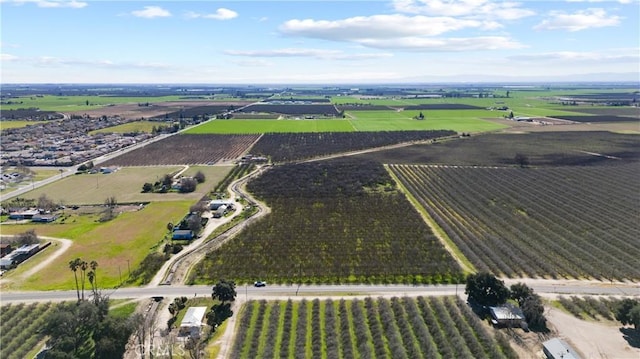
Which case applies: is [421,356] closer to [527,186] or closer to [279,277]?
[279,277]

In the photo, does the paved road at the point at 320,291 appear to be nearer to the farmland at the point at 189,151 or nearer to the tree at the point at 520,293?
the tree at the point at 520,293

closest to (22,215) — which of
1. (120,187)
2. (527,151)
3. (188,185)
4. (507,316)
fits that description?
(120,187)

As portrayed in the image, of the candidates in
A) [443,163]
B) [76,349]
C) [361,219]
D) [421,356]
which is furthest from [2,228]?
[443,163]

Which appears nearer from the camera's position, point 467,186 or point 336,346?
point 336,346

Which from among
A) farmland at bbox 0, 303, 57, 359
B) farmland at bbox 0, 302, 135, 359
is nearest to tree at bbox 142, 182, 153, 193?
farmland at bbox 0, 302, 135, 359

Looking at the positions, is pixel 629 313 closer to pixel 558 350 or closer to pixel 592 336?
pixel 592 336

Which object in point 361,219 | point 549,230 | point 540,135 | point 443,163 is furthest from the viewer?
point 540,135

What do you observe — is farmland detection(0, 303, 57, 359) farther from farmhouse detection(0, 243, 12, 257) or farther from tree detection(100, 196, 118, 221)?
tree detection(100, 196, 118, 221)
